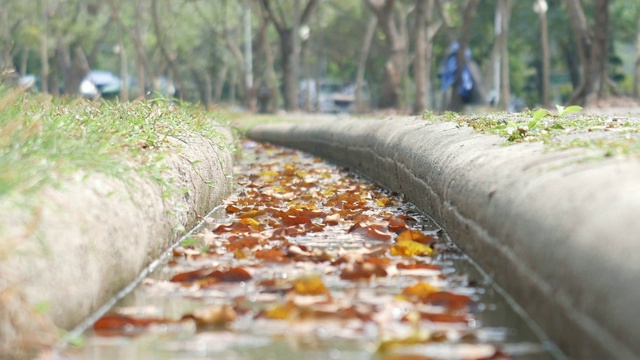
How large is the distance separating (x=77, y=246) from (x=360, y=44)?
58.6m

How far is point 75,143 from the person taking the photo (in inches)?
214

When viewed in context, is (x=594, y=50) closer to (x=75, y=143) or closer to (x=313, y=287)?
(x=75, y=143)

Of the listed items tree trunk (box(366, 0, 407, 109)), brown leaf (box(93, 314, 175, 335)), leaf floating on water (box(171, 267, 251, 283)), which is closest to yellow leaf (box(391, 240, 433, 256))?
leaf floating on water (box(171, 267, 251, 283))

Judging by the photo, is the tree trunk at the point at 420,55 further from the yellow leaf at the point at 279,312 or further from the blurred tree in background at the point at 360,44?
the yellow leaf at the point at 279,312

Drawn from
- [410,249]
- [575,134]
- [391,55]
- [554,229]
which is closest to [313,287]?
[554,229]

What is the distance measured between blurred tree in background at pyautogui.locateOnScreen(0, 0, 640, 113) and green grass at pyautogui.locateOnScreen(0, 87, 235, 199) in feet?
10.3

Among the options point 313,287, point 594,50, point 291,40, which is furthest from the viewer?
point 291,40

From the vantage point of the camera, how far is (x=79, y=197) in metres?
4.43

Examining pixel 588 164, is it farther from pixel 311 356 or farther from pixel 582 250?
pixel 311 356

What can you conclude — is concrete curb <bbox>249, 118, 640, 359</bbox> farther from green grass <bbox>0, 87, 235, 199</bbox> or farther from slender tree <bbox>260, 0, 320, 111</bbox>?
slender tree <bbox>260, 0, 320, 111</bbox>

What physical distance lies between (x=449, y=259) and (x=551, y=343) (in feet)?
5.65

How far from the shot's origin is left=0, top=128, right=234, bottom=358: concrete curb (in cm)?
341

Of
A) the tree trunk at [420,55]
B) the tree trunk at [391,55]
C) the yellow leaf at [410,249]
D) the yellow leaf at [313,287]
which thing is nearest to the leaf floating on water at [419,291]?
the yellow leaf at [313,287]

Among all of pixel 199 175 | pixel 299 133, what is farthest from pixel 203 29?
pixel 199 175
